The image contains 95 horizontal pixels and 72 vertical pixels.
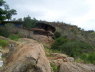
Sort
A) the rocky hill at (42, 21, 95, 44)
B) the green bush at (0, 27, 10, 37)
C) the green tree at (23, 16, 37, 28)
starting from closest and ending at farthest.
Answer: the green bush at (0, 27, 10, 37) → the green tree at (23, 16, 37, 28) → the rocky hill at (42, 21, 95, 44)

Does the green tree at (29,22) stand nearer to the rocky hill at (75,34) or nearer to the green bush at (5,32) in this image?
the green bush at (5,32)

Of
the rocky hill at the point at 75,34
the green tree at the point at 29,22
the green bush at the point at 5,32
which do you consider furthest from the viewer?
the rocky hill at the point at 75,34

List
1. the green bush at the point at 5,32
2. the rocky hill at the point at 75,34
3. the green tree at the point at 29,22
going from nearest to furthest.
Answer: the green bush at the point at 5,32 < the green tree at the point at 29,22 < the rocky hill at the point at 75,34

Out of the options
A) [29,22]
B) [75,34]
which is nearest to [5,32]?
[29,22]

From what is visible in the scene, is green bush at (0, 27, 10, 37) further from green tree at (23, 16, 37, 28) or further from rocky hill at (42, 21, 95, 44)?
rocky hill at (42, 21, 95, 44)

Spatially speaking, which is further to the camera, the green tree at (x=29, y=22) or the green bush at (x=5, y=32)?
the green tree at (x=29, y=22)

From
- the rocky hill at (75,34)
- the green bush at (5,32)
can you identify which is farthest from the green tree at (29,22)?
the rocky hill at (75,34)

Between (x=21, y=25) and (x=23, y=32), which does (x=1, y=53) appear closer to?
(x=23, y=32)

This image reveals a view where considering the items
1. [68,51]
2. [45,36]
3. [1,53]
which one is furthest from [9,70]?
[45,36]

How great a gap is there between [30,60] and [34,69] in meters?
0.28

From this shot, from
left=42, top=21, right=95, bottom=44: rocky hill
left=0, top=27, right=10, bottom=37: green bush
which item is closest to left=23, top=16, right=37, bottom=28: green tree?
left=0, top=27, right=10, bottom=37: green bush

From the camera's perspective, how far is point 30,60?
3.82 meters

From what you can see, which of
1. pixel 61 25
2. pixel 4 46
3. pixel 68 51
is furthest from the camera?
pixel 61 25

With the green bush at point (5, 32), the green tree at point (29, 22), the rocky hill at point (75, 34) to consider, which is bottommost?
the rocky hill at point (75, 34)
